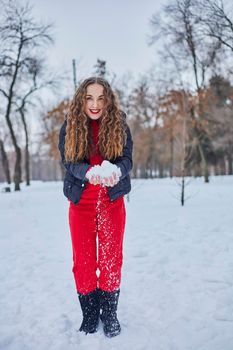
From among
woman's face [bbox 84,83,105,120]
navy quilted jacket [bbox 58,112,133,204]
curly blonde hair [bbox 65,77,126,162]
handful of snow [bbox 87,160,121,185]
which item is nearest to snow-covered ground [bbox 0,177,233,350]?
navy quilted jacket [bbox 58,112,133,204]

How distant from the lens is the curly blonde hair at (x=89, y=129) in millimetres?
2146

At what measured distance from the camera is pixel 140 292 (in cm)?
305

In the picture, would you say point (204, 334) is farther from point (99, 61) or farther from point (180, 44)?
point (99, 61)

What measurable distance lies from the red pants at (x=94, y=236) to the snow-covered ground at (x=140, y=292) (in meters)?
0.46

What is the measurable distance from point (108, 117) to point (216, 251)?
307 cm

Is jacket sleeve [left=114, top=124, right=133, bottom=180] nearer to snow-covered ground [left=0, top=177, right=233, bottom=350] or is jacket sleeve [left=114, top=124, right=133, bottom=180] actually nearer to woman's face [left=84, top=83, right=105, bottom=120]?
woman's face [left=84, top=83, right=105, bottom=120]

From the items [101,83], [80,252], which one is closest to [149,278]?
[80,252]

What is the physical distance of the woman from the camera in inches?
85.4

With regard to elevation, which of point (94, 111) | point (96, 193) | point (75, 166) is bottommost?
point (96, 193)

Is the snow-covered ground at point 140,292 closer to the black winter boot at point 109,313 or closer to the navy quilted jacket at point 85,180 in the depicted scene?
the black winter boot at point 109,313

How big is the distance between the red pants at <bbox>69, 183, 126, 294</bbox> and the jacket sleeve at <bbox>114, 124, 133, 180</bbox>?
23cm

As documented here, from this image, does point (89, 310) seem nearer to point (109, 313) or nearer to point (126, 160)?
point (109, 313)

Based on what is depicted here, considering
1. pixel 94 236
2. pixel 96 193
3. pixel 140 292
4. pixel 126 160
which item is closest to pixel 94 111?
pixel 126 160

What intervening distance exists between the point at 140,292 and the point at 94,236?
1.18 meters
